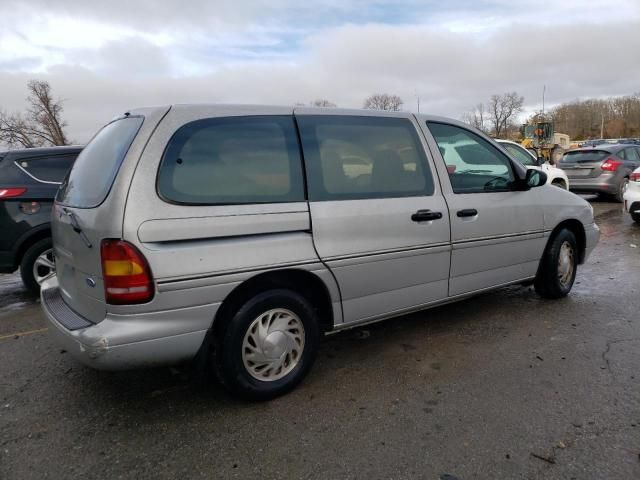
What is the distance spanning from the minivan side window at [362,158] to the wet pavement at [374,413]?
1238 millimetres

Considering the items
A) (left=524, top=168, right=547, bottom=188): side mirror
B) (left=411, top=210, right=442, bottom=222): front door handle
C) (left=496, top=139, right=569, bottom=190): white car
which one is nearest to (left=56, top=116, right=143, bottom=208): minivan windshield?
(left=411, top=210, right=442, bottom=222): front door handle

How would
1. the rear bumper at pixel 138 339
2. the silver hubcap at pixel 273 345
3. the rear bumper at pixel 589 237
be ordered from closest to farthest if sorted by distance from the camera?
the rear bumper at pixel 138 339 → the silver hubcap at pixel 273 345 → the rear bumper at pixel 589 237

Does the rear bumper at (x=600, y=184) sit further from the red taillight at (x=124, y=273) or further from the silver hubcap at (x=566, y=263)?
the red taillight at (x=124, y=273)

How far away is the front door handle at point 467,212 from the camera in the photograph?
376 cm

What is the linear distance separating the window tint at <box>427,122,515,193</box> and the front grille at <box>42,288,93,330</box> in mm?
2702

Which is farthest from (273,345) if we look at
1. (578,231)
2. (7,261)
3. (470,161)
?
(7,261)

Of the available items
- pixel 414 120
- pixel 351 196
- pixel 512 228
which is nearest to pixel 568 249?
pixel 512 228

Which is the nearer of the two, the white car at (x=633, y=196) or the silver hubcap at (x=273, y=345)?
the silver hubcap at (x=273, y=345)

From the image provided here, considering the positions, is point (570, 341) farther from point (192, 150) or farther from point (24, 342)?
point (24, 342)

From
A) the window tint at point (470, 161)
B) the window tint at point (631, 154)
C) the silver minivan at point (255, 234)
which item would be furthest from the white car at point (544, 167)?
the silver minivan at point (255, 234)

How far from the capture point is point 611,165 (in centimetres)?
1273

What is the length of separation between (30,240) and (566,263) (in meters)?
5.61

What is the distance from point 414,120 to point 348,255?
1287 millimetres

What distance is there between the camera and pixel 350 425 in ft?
8.98
